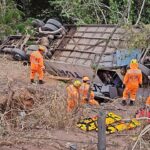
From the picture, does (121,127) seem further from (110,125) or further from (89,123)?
(89,123)

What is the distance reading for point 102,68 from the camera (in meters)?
13.6

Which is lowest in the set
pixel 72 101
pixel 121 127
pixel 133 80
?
pixel 121 127

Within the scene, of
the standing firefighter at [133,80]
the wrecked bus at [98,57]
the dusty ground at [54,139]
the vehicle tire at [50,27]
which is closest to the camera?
the dusty ground at [54,139]

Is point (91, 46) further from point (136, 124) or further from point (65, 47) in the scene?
point (136, 124)

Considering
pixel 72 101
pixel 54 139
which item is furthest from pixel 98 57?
pixel 54 139

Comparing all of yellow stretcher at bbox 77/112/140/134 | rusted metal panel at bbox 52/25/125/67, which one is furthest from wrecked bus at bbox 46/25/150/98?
yellow stretcher at bbox 77/112/140/134

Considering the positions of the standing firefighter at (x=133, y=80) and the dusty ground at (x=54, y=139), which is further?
the standing firefighter at (x=133, y=80)

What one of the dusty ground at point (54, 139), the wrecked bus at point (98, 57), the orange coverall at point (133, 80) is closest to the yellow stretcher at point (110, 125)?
the dusty ground at point (54, 139)

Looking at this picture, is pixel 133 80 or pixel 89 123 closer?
pixel 89 123

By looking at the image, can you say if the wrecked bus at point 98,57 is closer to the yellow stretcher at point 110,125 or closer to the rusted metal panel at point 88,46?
the rusted metal panel at point 88,46

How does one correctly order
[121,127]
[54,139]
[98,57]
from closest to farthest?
1. [54,139]
2. [121,127]
3. [98,57]

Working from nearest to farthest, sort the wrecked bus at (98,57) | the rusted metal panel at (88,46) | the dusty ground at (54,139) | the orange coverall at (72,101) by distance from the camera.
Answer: the dusty ground at (54,139) < the orange coverall at (72,101) < the wrecked bus at (98,57) < the rusted metal panel at (88,46)

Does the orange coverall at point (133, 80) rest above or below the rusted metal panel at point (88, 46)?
below

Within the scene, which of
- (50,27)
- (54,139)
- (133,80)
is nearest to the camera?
(54,139)
